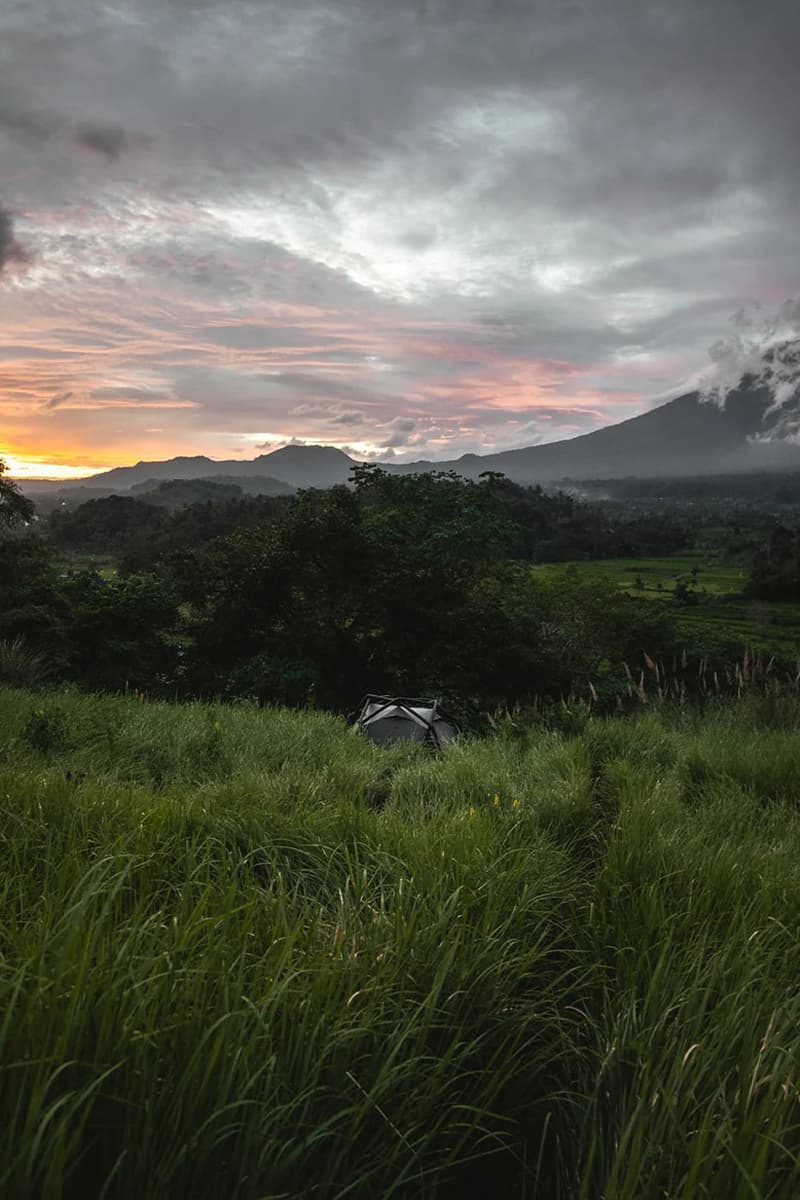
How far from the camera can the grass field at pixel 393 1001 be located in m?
1.04

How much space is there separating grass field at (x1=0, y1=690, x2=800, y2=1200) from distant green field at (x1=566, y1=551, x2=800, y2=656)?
34.8 meters

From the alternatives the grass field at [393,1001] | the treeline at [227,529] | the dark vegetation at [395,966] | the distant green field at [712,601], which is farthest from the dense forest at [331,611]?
the treeline at [227,529]

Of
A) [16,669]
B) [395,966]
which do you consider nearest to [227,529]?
[16,669]

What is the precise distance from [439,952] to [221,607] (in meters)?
17.4

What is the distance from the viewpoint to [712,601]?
66.6m

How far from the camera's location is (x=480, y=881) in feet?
6.88

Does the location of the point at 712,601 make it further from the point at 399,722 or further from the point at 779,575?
the point at 399,722

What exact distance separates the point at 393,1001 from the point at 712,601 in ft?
238

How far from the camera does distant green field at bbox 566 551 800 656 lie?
48006 mm

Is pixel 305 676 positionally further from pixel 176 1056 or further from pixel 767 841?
pixel 176 1056

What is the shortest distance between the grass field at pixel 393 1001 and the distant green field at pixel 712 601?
114ft

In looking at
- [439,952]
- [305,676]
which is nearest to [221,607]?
[305,676]

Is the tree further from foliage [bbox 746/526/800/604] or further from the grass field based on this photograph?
foliage [bbox 746/526/800/604]

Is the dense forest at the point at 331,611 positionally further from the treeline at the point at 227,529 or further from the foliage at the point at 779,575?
the foliage at the point at 779,575
